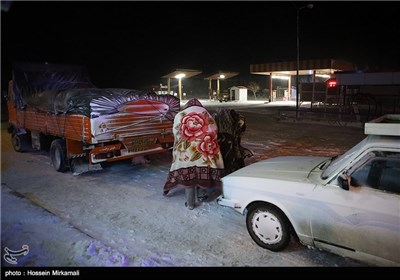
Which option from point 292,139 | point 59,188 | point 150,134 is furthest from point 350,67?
point 59,188

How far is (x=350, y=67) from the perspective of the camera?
27.9 m

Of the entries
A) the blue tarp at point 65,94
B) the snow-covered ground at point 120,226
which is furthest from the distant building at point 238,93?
the snow-covered ground at point 120,226

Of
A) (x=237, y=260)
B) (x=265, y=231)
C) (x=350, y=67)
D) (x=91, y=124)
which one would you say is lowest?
(x=237, y=260)

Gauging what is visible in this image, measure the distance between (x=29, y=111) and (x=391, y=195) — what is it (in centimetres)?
914

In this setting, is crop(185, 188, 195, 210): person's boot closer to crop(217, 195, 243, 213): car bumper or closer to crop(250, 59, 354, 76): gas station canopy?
crop(217, 195, 243, 213): car bumper

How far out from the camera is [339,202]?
3012 mm

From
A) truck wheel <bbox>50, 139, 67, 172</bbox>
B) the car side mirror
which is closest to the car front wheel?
the car side mirror

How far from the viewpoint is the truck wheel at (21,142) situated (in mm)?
9531

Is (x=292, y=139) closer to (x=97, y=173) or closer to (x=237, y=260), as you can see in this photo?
(x=97, y=173)

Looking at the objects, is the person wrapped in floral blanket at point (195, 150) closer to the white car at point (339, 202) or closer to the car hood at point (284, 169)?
the car hood at point (284, 169)

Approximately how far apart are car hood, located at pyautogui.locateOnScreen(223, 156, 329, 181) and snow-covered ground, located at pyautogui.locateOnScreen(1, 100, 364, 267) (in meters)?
0.85

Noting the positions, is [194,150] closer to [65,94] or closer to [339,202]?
[339,202]

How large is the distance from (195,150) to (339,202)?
2.27 m

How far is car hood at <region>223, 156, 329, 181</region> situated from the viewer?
360 centimetres
